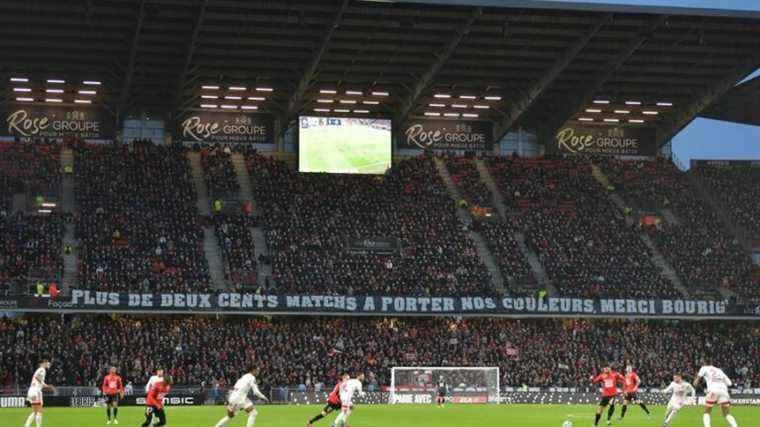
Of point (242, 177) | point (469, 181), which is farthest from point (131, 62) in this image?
point (469, 181)

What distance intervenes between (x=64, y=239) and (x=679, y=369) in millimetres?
35742

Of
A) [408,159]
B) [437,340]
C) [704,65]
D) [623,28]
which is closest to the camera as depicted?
[437,340]

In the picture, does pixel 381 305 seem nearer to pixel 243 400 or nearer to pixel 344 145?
pixel 344 145

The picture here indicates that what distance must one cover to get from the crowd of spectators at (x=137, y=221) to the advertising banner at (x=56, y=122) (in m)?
2.72

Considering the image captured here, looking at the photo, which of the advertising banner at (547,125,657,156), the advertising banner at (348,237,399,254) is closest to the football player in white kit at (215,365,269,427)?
the advertising banner at (348,237,399,254)

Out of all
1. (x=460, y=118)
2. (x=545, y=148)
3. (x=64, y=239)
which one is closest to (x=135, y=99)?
(x=64, y=239)

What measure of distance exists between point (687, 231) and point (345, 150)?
23553mm

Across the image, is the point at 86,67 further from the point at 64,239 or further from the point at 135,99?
the point at 64,239

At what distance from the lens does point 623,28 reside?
70.4 m

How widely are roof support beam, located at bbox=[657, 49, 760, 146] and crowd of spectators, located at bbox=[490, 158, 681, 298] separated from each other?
6.93 metres

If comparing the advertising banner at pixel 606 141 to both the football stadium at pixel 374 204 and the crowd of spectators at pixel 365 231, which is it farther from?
the crowd of spectators at pixel 365 231

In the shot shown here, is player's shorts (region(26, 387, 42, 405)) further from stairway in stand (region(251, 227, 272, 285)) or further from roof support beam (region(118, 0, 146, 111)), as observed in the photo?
stairway in stand (region(251, 227, 272, 285))

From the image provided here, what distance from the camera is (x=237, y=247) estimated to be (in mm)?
A: 69562

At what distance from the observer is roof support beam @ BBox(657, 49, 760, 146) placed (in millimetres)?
75312
